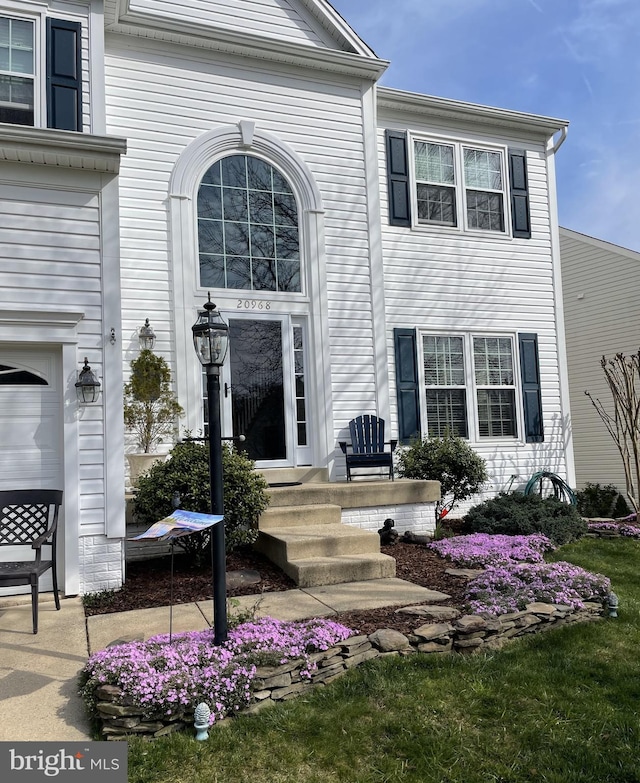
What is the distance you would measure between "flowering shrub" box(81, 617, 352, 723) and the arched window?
5.06 m

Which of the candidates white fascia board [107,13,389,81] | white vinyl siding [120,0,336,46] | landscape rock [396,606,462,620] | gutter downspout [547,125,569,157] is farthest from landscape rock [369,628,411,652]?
gutter downspout [547,125,569,157]

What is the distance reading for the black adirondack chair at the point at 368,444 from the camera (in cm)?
811

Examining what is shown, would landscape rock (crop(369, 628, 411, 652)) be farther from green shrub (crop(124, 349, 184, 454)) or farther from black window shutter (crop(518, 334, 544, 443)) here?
black window shutter (crop(518, 334, 544, 443))

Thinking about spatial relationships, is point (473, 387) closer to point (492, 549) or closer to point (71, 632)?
point (492, 549)

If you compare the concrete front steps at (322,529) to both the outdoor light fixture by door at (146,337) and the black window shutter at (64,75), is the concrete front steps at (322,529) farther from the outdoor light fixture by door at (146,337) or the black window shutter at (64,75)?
the black window shutter at (64,75)

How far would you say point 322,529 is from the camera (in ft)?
20.9

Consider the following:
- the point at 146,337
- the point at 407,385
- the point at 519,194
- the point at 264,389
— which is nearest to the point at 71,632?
the point at 146,337

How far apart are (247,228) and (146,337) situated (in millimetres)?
1996

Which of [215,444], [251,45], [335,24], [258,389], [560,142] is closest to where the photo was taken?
[215,444]

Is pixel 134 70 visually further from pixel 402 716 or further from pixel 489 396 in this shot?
pixel 402 716

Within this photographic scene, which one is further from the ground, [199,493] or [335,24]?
[335,24]

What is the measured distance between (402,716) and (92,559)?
10.7 ft

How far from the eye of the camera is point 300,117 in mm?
8602

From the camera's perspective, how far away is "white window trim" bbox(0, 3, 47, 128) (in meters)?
6.25
